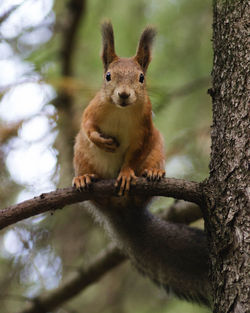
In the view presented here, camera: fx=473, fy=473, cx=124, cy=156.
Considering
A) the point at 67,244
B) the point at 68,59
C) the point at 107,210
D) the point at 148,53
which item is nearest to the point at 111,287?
the point at 67,244

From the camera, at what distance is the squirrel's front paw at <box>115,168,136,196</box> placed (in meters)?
2.36

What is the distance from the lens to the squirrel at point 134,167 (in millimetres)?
2518

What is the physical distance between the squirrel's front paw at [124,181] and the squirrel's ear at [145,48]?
74 cm

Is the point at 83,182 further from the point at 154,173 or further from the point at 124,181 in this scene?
the point at 154,173

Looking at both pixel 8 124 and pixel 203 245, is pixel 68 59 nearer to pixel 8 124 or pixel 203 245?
pixel 8 124

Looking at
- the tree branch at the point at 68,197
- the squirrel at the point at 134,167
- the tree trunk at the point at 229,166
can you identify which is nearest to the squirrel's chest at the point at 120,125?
the squirrel at the point at 134,167

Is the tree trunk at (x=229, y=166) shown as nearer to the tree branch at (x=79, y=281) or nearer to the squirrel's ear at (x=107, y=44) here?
the squirrel's ear at (x=107, y=44)

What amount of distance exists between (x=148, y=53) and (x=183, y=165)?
53.2 inches

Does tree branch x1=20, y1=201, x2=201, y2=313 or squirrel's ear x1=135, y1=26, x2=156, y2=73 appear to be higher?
squirrel's ear x1=135, y1=26, x2=156, y2=73

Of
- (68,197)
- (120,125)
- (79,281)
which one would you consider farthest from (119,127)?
(79,281)

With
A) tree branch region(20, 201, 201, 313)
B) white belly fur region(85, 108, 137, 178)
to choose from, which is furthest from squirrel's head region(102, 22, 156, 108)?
tree branch region(20, 201, 201, 313)

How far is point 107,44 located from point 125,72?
267 millimetres

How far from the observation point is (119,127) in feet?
9.10

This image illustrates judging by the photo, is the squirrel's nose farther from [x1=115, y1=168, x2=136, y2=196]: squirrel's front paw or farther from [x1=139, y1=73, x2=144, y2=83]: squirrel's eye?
[x1=115, y1=168, x2=136, y2=196]: squirrel's front paw
